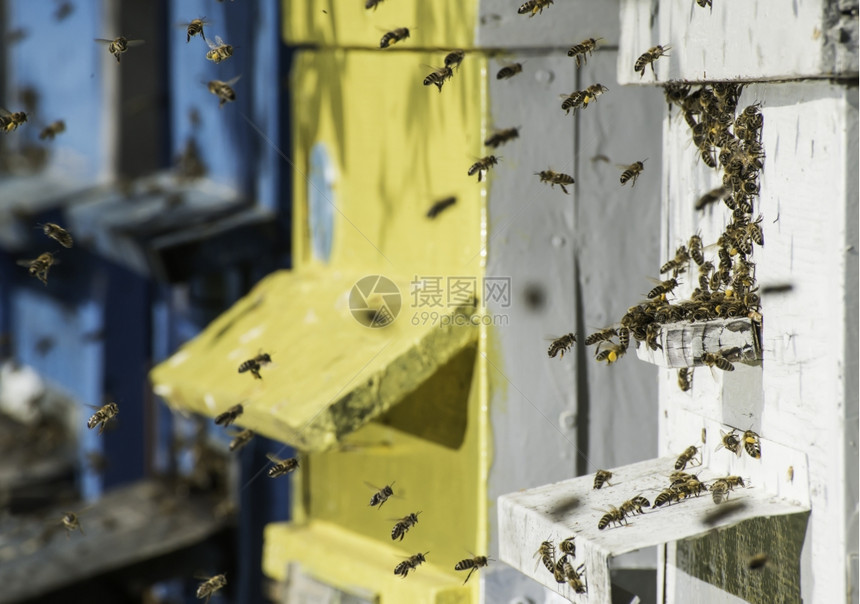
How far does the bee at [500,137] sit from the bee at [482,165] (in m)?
0.04

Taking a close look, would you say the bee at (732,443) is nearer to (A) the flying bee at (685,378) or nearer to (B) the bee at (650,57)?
(A) the flying bee at (685,378)

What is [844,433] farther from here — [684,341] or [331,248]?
[331,248]

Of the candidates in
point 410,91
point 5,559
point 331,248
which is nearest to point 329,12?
point 410,91

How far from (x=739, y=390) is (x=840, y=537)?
0.56 meters

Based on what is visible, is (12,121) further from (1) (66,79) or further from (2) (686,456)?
(1) (66,79)

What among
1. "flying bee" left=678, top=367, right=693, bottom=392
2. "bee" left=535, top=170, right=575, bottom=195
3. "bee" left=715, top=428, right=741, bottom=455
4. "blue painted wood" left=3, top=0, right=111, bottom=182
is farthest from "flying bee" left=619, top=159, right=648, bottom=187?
"blue painted wood" left=3, top=0, right=111, bottom=182

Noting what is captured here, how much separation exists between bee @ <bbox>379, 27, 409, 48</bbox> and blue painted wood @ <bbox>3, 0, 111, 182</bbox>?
407 cm

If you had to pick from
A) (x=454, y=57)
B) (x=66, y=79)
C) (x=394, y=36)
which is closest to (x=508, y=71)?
(x=454, y=57)

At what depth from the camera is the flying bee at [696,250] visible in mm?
3225

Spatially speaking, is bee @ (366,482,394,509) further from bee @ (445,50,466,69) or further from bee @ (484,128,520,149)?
bee @ (445,50,466,69)

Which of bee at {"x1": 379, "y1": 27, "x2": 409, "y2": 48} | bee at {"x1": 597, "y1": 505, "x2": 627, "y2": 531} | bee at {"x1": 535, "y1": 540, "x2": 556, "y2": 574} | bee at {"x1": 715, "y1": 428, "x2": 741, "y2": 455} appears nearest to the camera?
bee at {"x1": 597, "y1": 505, "x2": 627, "y2": 531}

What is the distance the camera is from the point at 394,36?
4047 mm

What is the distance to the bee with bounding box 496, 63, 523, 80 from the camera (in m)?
3.84

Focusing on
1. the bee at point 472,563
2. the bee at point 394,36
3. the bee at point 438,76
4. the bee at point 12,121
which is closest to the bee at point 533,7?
the bee at point 438,76
